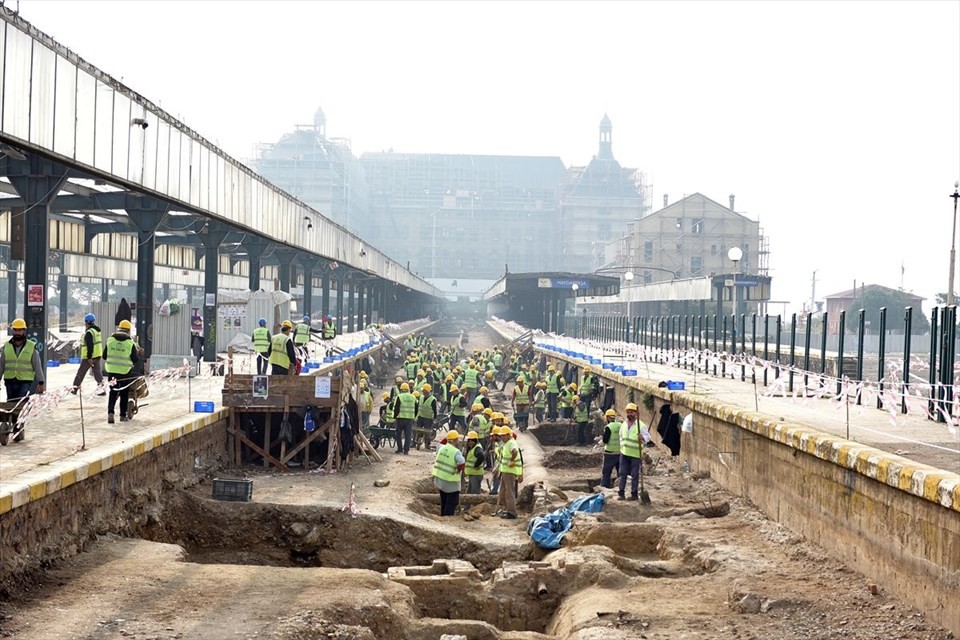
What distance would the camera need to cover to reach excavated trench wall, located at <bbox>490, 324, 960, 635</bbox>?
33.1 ft

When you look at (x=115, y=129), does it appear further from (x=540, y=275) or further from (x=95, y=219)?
(x=540, y=275)

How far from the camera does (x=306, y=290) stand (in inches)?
2173

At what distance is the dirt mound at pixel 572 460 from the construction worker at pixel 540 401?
833 centimetres

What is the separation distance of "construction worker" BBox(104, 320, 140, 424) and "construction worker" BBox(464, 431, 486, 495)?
19.2 feet

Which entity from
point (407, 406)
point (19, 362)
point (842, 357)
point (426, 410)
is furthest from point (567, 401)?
point (19, 362)

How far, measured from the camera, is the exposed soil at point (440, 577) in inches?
407

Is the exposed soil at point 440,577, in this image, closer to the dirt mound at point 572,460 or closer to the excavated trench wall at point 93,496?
the excavated trench wall at point 93,496

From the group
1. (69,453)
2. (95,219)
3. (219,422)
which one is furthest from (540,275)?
(69,453)

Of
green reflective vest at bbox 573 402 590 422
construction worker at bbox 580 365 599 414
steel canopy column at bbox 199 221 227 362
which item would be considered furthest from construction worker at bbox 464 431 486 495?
steel canopy column at bbox 199 221 227 362

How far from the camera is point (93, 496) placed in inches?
526

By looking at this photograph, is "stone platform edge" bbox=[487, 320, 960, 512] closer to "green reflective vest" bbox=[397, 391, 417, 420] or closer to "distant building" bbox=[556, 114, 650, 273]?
"green reflective vest" bbox=[397, 391, 417, 420]

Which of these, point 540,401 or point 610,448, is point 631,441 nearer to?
point 610,448

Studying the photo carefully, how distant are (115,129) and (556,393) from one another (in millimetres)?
16140

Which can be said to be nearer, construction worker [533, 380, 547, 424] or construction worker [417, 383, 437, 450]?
construction worker [417, 383, 437, 450]
